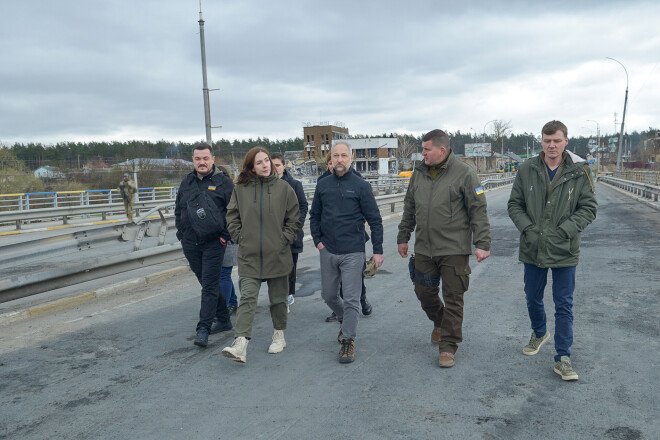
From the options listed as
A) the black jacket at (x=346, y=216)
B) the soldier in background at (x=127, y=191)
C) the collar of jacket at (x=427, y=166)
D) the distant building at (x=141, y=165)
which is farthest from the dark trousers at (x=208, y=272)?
the distant building at (x=141, y=165)

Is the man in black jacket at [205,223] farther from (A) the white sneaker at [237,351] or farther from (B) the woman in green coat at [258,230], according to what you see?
(A) the white sneaker at [237,351]

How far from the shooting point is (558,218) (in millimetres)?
4082

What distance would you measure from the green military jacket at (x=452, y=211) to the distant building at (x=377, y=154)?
102 m

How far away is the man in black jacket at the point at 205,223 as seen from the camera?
16.3ft

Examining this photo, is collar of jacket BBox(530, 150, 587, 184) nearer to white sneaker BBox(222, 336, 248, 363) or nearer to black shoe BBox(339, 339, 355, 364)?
black shoe BBox(339, 339, 355, 364)

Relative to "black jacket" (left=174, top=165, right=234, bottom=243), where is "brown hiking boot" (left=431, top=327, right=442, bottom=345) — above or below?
below

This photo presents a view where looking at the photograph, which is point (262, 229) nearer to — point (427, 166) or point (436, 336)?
point (427, 166)

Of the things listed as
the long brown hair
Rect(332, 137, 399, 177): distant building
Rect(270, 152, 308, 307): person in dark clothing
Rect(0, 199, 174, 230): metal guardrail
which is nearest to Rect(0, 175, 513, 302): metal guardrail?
Rect(270, 152, 308, 307): person in dark clothing

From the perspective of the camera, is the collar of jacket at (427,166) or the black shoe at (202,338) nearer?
the collar of jacket at (427,166)

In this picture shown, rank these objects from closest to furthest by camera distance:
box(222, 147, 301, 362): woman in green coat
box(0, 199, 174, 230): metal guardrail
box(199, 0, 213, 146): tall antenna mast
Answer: box(222, 147, 301, 362): woman in green coat < box(199, 0, 213, 146): tall antenna mast < box(0, 199, 174, 230): metal guardrail

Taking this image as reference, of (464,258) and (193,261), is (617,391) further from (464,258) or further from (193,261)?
(193,261)

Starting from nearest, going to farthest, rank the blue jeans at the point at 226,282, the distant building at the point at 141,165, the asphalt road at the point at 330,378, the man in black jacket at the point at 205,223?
the asphalt road at the point at 330,378 → the man in black jacket at the point at 205,223 → the blue jeans at the point at 226,282 → the distant building at the point at 141,165

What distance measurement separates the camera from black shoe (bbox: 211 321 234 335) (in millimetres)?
5426

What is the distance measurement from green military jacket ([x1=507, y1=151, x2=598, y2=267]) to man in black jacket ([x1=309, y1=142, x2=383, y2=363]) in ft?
4.15
